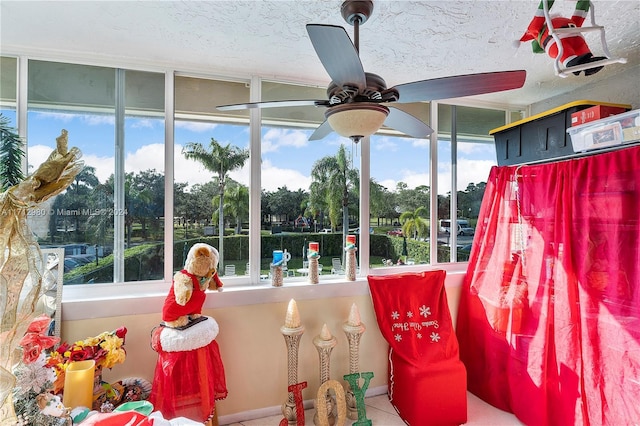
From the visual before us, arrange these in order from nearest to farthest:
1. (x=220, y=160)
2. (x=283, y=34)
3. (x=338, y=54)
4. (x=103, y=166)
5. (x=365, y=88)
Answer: (x=338, y=54) < (x=365, y=88) < (x=283, y=34) < (x=103, y=166) < (x=220, y=160)

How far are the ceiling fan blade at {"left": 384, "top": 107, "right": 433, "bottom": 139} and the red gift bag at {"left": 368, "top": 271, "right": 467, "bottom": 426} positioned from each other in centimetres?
109

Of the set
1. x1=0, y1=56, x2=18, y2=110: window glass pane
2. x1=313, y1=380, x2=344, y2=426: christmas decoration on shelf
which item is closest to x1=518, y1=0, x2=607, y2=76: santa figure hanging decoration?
x1=313, y1=380, x2=344, y2=426: christmas decoration on shelf

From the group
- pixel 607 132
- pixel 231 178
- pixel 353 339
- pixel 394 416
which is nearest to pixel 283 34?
pixel 231 178

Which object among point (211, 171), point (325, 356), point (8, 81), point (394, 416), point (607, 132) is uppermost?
point (8, 81)

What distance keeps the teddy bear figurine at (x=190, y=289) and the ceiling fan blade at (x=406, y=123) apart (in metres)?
1.22

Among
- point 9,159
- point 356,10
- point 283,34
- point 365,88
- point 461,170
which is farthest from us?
point 461,170

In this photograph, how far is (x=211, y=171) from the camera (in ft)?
7.29

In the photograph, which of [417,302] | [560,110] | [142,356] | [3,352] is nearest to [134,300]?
[142,356]

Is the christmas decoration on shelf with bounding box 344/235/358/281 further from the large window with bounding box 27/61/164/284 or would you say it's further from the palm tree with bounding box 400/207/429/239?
the large window with bounding box 27/61/164/284

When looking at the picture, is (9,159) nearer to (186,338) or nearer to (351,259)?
(186,338)

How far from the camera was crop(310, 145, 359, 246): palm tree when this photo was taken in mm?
2434

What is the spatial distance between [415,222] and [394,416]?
1.45m

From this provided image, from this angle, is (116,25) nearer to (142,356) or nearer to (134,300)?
(134,300)

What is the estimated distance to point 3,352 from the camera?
36.9 inches
